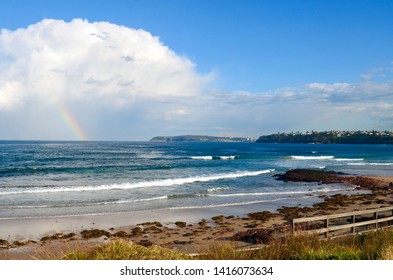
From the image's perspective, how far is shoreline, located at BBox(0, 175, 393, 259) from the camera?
1374 centimetres

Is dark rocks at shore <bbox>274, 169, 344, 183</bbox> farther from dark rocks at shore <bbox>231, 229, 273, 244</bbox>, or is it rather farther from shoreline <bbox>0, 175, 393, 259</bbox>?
dark rocks at shore <bbox>231, 229, 273, 244</bbox>

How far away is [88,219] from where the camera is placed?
1822 centimetres

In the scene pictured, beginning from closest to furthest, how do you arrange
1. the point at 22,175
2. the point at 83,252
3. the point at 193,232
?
the point at 83,252, the point at 193,232, the point at 22,175

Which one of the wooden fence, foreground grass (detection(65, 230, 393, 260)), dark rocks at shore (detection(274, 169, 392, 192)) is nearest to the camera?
foreground grass (detection(65, 230, 393, 260))

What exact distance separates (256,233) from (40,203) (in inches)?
581

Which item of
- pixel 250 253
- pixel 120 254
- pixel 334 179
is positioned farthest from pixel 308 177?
pixel 120 254

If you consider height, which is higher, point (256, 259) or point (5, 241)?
point (256, 259)

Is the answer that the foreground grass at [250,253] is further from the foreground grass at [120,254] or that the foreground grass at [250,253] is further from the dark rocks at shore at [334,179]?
the dark rocks at shore at [334,179]

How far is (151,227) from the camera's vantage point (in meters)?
16.4

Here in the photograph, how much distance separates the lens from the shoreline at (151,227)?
13.7 m

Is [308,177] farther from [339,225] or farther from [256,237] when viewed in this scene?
[256,237]

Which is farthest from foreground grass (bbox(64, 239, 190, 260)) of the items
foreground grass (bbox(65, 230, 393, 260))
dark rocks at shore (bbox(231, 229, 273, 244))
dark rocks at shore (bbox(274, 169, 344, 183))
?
dark rocks at shore (bbox(274, 169, 344, 183))
